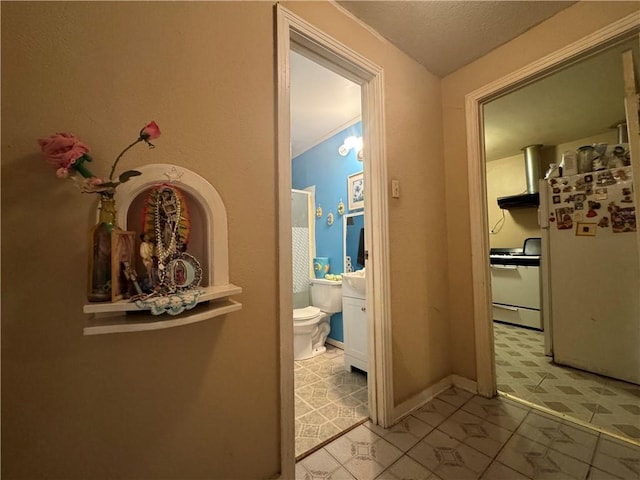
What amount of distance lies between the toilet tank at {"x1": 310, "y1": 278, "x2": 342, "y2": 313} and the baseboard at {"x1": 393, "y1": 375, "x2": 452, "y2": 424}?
3.53 ft

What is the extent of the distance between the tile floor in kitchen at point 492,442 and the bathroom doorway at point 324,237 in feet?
0.18

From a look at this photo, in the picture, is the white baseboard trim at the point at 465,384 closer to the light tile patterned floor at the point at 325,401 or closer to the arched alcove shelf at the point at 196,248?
the light tile patterned floor at the point at 325,401

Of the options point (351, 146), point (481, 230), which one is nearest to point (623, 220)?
point (481, 230)

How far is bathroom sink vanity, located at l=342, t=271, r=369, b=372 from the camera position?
5.98 feet

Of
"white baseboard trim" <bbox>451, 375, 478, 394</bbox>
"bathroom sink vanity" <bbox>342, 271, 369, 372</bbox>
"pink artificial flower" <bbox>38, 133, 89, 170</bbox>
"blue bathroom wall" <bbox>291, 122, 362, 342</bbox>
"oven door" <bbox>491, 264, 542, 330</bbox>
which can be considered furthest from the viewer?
"oven door" <bbox>491, 264, 542, 330</bbox>

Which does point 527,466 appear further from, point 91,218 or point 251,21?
point 251,21

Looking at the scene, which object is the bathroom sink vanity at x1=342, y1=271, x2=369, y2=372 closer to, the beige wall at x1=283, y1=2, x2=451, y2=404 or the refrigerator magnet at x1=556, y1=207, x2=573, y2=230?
the beige wall at x1=283, y1=2, x2=451, y2=404

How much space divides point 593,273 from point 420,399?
5.55ft

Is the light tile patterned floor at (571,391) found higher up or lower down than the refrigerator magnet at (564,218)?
lower down

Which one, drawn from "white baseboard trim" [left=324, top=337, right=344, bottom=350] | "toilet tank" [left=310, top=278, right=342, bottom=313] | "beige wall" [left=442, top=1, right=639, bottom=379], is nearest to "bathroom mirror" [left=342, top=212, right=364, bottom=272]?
"toilet tank" [left=310, top=278, right=342, bottom=313]

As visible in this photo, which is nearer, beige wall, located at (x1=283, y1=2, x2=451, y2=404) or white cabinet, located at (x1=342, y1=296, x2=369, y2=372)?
beige wall, located at (x1=283, y1=2, x2=451, y2=404)

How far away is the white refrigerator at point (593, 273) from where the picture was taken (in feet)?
5.63

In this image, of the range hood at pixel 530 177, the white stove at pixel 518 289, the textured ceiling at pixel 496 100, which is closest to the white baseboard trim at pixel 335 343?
the white stove at pixel 518 289

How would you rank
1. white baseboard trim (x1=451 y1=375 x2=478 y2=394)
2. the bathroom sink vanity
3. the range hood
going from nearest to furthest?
1. white baseboard trim (x1=451 y1=375 x2=478 y2=394)
2. the bathroom sink vanity
3. the range hood
